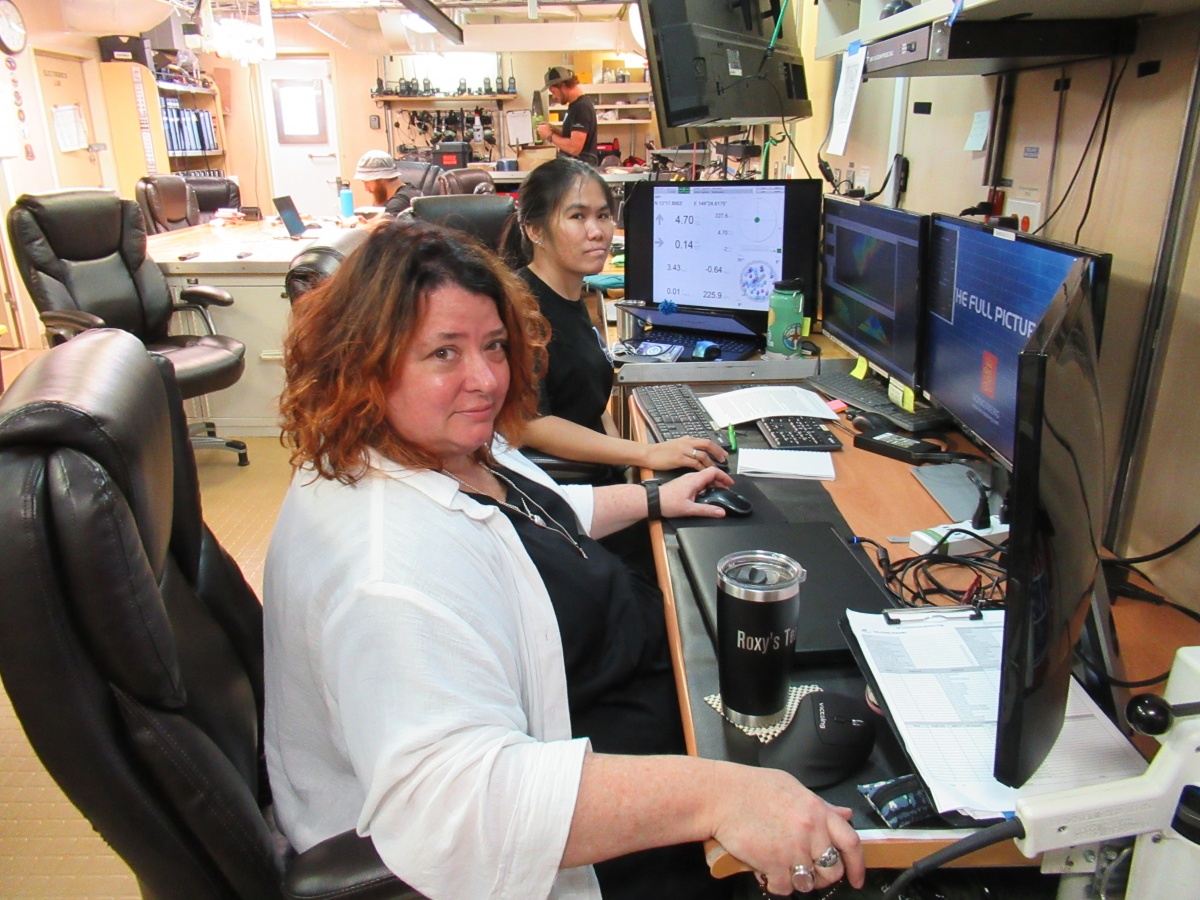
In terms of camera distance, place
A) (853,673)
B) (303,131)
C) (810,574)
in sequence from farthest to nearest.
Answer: (303,131) < (810,574) < (853,673)

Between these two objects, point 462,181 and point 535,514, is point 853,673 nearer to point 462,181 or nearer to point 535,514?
point 535,514

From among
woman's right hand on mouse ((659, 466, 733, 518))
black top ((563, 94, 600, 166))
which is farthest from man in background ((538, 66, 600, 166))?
woman's right hand on mouse ((659, 466, 733, 518))

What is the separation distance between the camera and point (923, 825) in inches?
30.4

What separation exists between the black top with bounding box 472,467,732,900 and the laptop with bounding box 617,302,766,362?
4.13 ft

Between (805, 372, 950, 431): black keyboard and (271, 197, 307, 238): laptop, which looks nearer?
(805, 372, 950, 431): black keyboard

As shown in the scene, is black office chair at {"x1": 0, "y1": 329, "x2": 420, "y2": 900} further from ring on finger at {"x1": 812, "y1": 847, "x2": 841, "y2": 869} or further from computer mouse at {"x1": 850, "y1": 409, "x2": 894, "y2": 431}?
computer mouse at {"x1": 850, "y1": 409, "x2": 894, "y2": 431}

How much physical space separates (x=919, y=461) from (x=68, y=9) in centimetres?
691

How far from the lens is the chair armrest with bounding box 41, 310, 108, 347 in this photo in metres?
3.18

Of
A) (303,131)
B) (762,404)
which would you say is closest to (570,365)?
(762,404)

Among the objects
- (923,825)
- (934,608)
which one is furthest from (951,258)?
(923,825)

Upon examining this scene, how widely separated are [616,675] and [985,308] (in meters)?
0.88

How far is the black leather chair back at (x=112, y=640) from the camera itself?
70cm

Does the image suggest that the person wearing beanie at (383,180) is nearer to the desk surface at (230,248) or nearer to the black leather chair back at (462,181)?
the black leather chair back at (462,181)

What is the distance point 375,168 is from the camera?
17.6 ft
